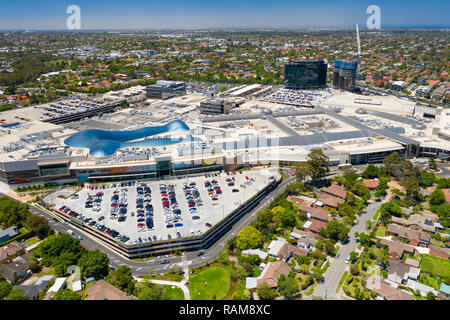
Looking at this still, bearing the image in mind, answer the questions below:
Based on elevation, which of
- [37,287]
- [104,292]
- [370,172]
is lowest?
[37,287]

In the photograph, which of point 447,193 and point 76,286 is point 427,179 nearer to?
point 447,193

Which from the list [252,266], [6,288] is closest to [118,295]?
[6,288]

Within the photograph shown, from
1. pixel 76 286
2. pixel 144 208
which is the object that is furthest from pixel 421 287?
pixel 76 286

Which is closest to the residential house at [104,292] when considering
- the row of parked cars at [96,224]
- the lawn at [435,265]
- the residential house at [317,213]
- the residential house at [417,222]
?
the row of parked cars at [96,224]

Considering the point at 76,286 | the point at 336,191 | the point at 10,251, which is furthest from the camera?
the point at 336,191

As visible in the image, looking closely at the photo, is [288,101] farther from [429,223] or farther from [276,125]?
[429,223]

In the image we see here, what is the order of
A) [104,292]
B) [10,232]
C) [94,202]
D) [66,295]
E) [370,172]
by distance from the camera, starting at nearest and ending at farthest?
[66,295] < [104,292] < [10,232] < [94,202] < [370,172]
